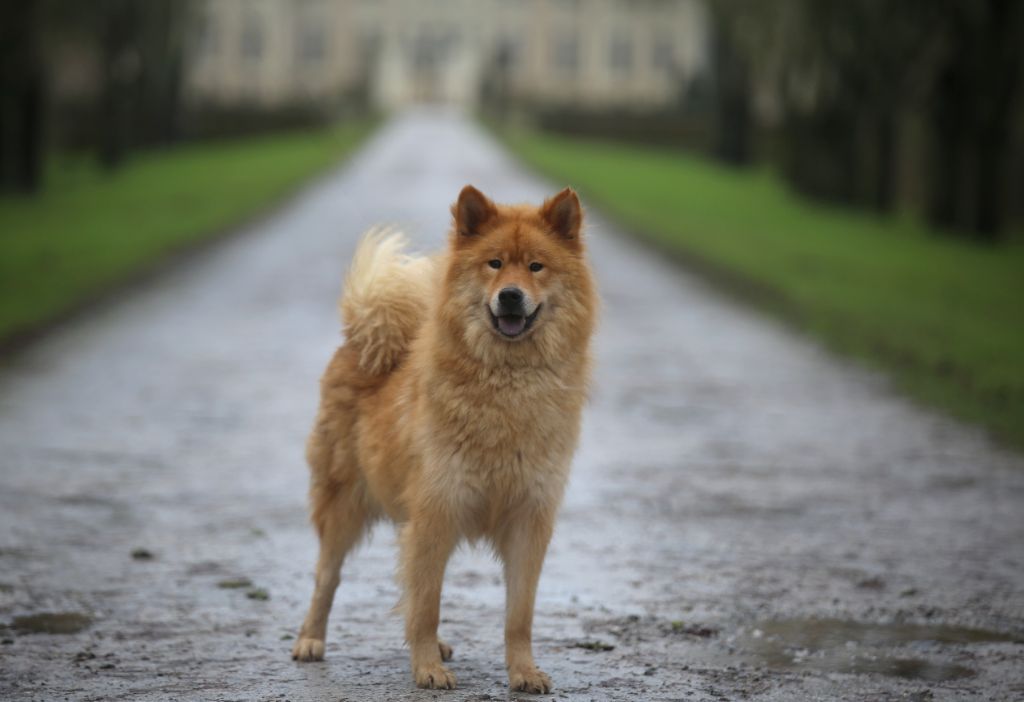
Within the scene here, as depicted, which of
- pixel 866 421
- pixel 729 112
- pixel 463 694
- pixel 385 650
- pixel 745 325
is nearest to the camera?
pixel 463 694

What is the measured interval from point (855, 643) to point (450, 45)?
467 feet

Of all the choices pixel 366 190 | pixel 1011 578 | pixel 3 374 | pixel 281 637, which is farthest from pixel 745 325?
pixel 366 190

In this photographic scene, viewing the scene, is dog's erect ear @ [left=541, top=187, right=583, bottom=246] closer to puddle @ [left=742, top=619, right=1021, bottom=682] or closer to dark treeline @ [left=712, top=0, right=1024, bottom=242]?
puddle @ [left=742, top=619, right=1021, bottom=682]

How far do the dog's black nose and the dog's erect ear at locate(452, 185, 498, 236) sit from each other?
318 mm

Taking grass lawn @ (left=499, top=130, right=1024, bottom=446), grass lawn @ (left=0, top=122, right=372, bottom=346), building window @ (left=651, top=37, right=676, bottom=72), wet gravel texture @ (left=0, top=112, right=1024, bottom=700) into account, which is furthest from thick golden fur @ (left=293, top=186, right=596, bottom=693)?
building window @ (left=651, top=37, right=676, bottom=72)

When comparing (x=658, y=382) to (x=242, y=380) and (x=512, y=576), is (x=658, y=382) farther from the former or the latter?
(x=512, y=576)

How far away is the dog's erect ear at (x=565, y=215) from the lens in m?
6.36

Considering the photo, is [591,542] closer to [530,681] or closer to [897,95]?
[530,681]

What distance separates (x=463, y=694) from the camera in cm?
625

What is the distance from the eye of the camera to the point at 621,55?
150m

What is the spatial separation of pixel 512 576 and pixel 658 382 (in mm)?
9128

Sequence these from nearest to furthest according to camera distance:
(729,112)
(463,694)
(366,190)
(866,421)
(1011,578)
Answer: (463,694) < (1011,578) < (866,421) < (366,190) < (729,112)

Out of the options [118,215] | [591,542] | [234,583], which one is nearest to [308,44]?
[118,215]

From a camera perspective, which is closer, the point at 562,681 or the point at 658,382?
the point at 562,681
